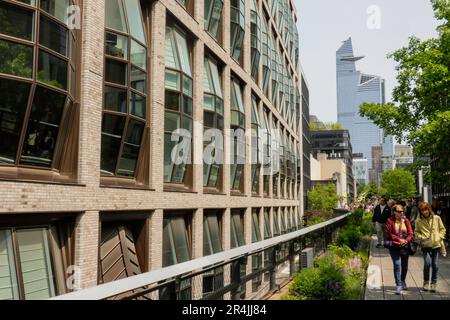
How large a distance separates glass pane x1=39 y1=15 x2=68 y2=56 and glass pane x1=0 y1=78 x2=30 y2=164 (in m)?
1.08

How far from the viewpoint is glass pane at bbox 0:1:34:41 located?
8.13 meters

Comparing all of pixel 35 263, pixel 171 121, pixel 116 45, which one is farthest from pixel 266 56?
pixel 35 263

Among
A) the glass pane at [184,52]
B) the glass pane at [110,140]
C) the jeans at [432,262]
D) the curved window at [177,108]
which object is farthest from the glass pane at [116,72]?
the jeans at [432,262]

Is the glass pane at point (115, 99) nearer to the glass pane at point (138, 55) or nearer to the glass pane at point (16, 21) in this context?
the glass pane at point (138, 55)

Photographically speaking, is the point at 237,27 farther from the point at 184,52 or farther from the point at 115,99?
the point at 115,99

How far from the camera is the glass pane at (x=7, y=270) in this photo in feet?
25.3

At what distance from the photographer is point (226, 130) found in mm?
20734

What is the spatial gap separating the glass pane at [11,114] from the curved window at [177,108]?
6.41m

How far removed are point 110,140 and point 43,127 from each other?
2.50 metres

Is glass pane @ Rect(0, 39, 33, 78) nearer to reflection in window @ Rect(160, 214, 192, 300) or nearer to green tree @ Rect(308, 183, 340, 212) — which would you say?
reflection in window @ Rect(160, 214, 192, 300)

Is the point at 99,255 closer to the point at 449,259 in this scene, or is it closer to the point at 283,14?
the point at 449,259

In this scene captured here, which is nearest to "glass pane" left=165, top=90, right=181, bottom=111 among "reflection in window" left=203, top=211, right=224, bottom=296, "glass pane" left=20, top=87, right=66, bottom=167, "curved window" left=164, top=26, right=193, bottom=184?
"curved window" left=164, top=26, right=193, bottom=184

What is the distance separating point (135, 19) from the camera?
1318 cm

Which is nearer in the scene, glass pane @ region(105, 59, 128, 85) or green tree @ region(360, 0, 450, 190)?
glass pane @ region(105, 59, 128, 85)
